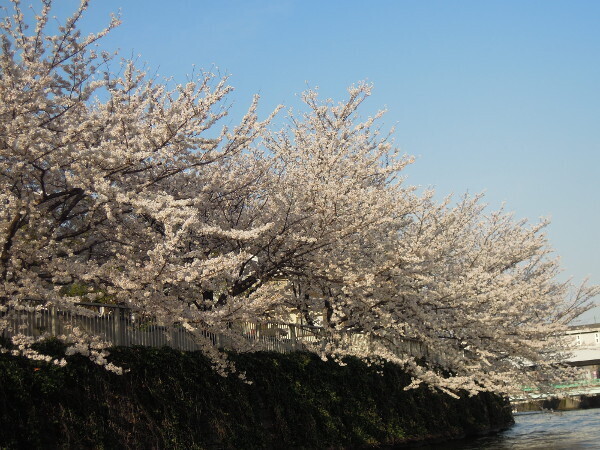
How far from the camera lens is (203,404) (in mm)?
14289

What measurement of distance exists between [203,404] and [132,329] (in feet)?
7.22

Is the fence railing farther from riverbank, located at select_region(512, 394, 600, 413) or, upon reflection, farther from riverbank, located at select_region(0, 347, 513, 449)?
riverbank, located at select_region(512, 394, 600, 413)

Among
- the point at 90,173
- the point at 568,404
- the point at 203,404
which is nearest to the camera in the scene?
the point at 90,173

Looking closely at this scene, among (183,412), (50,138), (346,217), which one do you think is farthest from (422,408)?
(50,138)

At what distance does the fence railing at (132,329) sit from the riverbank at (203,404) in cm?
41

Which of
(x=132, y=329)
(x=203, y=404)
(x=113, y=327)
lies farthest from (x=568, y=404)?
(x=113, y=327)

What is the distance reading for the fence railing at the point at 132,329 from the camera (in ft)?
35.6

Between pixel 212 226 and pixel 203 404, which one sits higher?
pixel 212 226

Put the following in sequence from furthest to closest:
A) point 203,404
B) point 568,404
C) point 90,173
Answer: point 568,404
point 203,404
point 90,173

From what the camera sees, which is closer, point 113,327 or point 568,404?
point 113,327

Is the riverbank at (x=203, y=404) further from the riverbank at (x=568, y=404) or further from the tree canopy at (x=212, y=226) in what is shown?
the riverbank at (x=568, y=404)

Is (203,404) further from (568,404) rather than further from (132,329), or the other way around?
(568,404)

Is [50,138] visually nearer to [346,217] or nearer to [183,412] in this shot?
[183,412]

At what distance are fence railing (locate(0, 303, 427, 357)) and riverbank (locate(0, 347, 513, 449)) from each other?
0.41 meters
